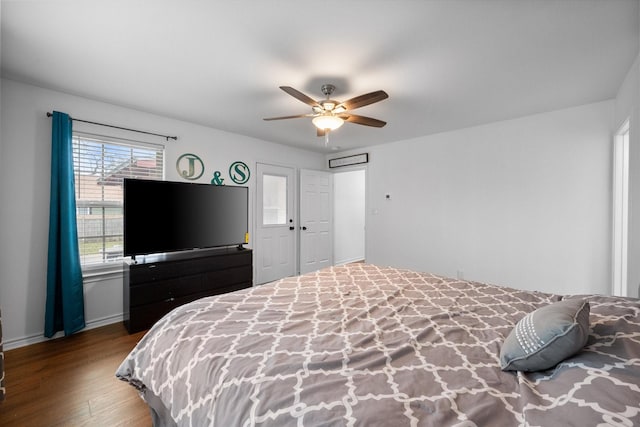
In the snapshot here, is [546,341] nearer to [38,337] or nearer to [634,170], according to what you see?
[634,170]

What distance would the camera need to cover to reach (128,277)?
9.04 feet

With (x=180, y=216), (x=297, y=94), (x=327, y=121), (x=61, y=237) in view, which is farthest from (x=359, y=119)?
(x=61, y=237)

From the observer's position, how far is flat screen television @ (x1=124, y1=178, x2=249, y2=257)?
2.89 m

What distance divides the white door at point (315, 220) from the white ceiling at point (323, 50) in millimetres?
2171

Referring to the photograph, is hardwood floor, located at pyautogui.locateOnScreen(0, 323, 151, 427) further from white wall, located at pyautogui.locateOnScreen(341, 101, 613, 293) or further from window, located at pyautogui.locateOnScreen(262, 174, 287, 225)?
white wall, located at pyautogui.locateOnScreen(341, 101, 613, 293)

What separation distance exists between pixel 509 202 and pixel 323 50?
304 centimetres

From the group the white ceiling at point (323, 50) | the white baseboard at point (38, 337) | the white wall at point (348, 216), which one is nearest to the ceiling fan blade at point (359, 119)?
the white ceiling at point (323, 50)

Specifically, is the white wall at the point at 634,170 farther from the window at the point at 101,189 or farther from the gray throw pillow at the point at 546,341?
the window at the point at 101,189

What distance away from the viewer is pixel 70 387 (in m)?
1.91

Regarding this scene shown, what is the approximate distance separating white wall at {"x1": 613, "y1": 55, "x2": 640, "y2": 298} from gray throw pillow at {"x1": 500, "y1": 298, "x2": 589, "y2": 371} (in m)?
1.81

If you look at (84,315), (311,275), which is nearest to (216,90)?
(311,275)

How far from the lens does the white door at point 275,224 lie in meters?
4.43

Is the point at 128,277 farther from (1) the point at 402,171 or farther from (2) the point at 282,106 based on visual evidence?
(1) the point at 402,171

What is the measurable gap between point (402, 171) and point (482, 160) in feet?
3.83
